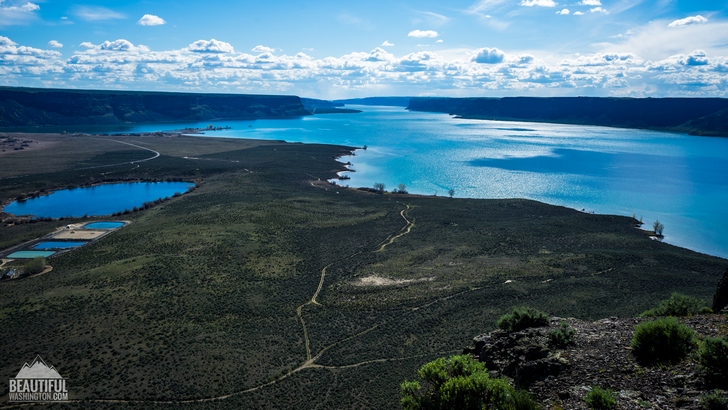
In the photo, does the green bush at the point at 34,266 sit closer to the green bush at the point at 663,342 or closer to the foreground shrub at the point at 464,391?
the foreground shrub at the point at 464,391

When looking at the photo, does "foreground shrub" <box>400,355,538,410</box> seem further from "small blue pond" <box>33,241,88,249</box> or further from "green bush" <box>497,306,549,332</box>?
"small blue pond" <box>33,241,88,249</box>

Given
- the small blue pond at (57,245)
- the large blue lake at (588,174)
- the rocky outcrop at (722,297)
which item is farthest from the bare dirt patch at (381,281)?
the large blue lake at (588,174)

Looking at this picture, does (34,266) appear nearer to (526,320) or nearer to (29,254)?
(29,254)

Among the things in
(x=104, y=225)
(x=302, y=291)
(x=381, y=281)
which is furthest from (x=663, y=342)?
(x=104, y=225)

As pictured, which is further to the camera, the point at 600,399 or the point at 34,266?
the point at 34,266

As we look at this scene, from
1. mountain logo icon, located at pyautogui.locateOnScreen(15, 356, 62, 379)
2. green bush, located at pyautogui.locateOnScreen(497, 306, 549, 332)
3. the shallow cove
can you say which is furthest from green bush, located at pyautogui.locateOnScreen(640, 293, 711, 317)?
the shallow cove
